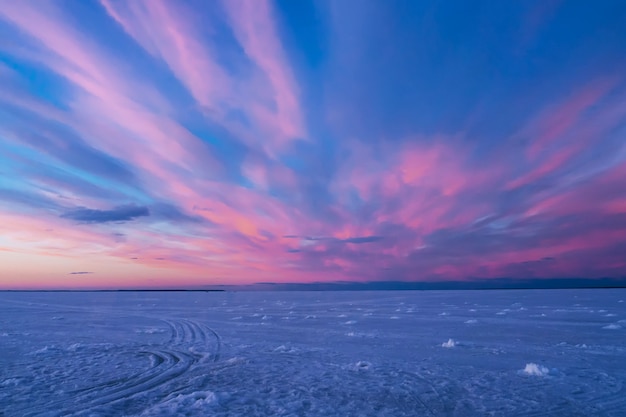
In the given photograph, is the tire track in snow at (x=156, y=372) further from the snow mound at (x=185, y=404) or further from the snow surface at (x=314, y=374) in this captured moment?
the snow mound at (x=185, y=404)

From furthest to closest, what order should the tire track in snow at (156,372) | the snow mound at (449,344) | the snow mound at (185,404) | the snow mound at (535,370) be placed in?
the snow mound at (449,344) → the snow mound at (535,370) → the tire track in snow at (156,372) → the snow mound at (185,404)

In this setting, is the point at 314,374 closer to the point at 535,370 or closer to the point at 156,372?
the point at 156,372

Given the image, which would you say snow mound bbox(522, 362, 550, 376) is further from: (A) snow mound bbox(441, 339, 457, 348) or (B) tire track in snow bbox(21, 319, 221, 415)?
(B) tire track in snow bbox(21, 319, 221, 415)

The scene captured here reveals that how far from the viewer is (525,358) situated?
46.3ft

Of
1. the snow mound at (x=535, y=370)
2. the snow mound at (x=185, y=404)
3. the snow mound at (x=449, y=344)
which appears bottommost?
the snow mound at (x=185, y=404)

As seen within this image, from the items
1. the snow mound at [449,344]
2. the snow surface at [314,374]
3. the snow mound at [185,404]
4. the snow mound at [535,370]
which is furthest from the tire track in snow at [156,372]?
the snow mound at [535,370]

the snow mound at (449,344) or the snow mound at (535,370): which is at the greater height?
the snow mound at (449,344)

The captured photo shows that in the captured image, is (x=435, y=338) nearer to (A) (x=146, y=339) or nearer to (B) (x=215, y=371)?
(B) (x=215, y=371)

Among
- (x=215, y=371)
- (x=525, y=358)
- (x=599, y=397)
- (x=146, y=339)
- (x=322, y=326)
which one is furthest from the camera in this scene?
(x=322, y=326)

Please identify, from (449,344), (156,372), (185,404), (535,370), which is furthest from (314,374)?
(449,344)

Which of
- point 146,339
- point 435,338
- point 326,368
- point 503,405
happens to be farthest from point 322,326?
point 503,405

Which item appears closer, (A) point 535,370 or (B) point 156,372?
(A) point 535,370

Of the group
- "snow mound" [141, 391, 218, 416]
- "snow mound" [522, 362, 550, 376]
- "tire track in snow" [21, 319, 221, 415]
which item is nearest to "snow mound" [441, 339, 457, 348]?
"snow mound" [522, 362, 550, 376]

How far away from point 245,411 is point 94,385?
4817 mm
